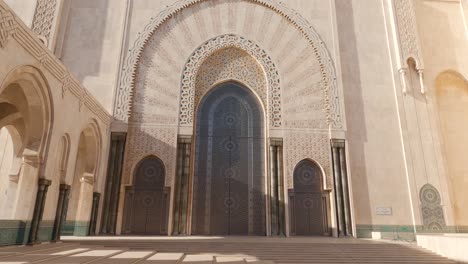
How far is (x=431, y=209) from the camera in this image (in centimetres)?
611

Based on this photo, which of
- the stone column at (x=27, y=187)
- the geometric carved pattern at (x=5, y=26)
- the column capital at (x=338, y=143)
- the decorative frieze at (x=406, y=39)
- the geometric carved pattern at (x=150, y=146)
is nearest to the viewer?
the geometric carved pattern at (x=5, y=26)

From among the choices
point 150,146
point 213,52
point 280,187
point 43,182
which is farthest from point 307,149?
point 43,182

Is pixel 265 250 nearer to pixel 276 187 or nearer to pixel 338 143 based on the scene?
pixel 276 187

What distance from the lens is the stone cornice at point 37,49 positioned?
3.09 metres

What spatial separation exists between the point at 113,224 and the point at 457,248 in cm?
500

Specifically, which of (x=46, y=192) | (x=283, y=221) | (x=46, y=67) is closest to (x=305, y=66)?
(x=283, y=221)

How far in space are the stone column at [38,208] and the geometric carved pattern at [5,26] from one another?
1.71m

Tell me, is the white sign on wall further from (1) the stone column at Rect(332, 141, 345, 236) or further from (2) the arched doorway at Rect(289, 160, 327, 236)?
(2) the arched doorway at Rect(289, 160, 327, 236)

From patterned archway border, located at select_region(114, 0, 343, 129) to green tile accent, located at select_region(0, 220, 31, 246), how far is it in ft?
8.69

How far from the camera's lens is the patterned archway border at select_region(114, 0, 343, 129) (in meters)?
6.10

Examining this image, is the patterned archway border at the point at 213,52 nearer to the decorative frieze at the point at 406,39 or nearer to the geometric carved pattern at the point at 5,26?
the decorative frieze at the point at 406,39

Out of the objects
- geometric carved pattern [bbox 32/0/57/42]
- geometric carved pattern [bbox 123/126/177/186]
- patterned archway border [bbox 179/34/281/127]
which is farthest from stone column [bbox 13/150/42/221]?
geometric carved pattern [bbox 32/0/57/42]

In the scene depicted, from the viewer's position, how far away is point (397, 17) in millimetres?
7203

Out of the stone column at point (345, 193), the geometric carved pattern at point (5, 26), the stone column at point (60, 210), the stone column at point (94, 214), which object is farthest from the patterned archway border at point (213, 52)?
the geometric carved pattern at point (5, 26)
